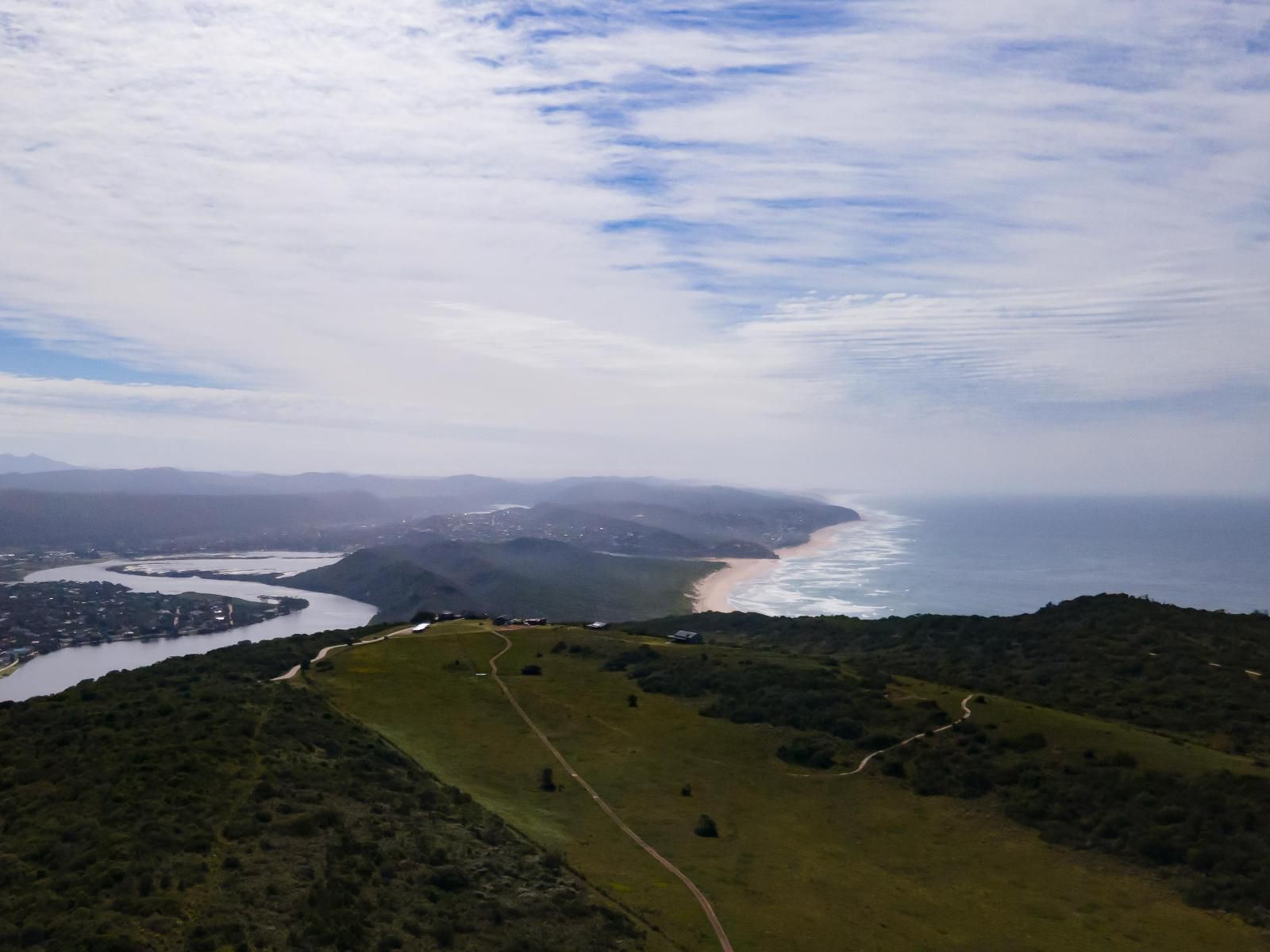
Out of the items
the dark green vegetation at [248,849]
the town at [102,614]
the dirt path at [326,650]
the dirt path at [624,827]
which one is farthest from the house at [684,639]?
the town at [102,614]

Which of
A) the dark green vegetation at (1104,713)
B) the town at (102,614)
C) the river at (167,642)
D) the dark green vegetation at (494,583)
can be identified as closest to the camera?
the dark green vegetation at (1104,713)

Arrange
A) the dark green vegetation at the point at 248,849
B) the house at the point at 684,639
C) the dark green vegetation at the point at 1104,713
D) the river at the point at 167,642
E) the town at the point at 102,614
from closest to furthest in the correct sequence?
1. the dark green vegetation at the point at 248,849
2. the dark green vegetation at the point at 1104,713
3. the house at the point at 684,639
4. the river at the point at 167,642
5. the town at the point at 102,614

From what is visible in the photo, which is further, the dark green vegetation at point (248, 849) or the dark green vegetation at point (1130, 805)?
the dark green vegetation at point (1130, 805)

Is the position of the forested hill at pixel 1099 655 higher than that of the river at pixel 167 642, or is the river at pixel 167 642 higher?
the forested hill at pixel 1099 655

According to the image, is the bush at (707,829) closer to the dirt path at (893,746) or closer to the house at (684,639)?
the dirt path at (893,746)

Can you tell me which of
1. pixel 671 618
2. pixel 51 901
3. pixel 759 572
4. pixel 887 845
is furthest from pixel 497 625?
pixel 759 572

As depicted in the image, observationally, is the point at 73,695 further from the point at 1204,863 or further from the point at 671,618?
the point at 671,618

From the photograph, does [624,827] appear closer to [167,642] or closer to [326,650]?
[326,650]

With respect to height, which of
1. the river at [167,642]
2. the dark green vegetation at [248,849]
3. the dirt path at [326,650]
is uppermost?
the dark green vegetation at [248,849]
